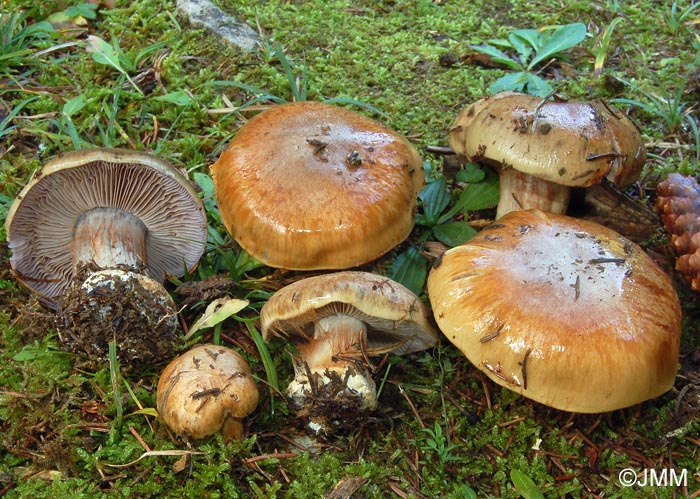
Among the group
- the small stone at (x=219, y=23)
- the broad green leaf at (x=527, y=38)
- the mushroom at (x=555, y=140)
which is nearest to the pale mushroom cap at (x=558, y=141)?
the mushroom at (x=555, y=140)

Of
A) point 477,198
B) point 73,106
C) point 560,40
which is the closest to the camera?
point 477,198

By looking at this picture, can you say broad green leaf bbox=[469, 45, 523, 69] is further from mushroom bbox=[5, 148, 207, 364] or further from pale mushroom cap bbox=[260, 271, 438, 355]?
mushroom bbox=[5, 148, 207, 364]

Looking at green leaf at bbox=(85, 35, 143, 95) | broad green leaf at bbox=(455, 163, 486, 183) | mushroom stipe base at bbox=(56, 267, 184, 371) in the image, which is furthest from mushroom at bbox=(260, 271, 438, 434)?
green leaf at bbox=(85, 35, 143, 95)

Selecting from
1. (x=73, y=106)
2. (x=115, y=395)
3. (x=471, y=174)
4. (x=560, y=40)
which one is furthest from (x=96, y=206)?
(x=560, y=40)

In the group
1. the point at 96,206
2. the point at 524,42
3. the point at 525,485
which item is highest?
the point at 524,42

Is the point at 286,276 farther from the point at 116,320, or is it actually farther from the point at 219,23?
the point at 219,23
